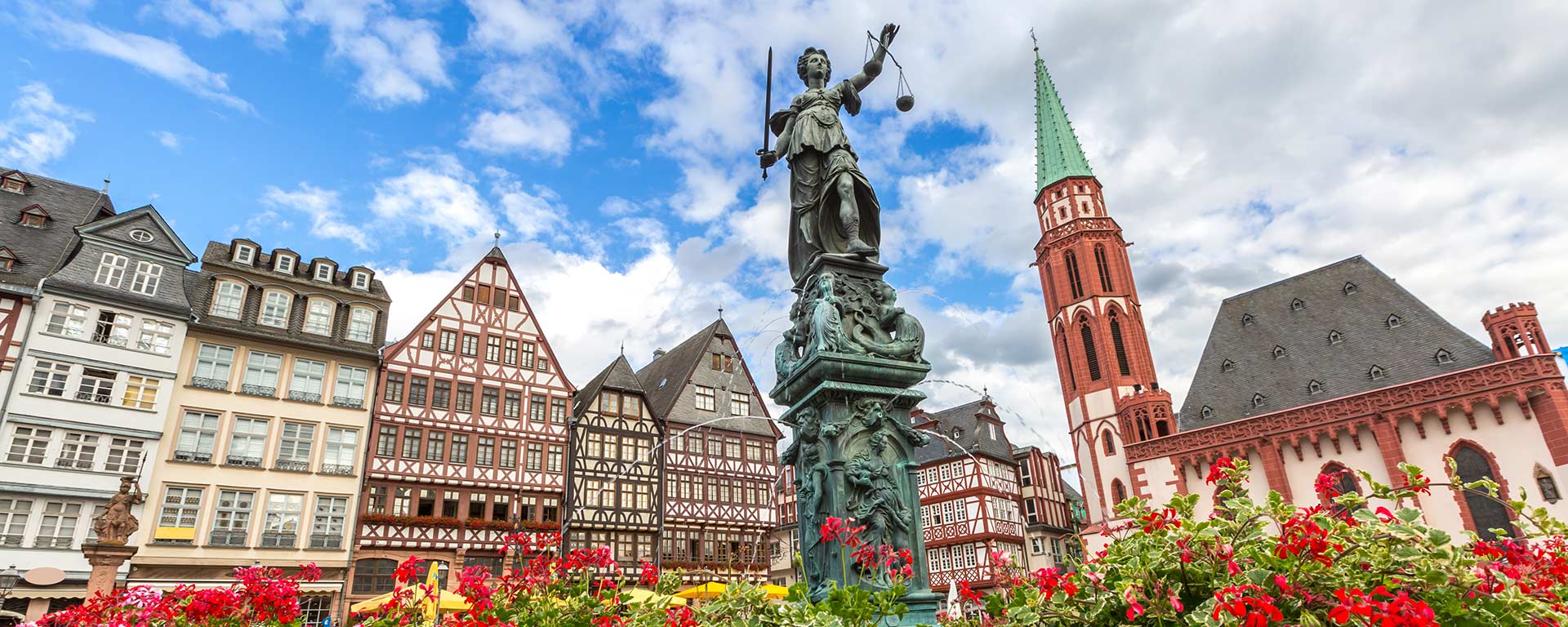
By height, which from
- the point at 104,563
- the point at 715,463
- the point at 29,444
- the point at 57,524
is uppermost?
the point at 715,463

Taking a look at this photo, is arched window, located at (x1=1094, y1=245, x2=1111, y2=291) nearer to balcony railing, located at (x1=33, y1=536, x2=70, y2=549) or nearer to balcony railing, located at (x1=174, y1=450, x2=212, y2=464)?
balcony railing, located at (x1=174, y1=450, x2=212, y2=464)

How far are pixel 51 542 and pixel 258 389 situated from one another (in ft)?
21.2

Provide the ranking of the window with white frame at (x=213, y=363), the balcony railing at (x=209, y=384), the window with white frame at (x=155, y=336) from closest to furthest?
1. the window with white frame at (x=155, y=336)
2. the balcony railing at (x=209, y=384)
3. the window with white frame at (x=213, y=363)

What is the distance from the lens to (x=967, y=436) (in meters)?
49.2

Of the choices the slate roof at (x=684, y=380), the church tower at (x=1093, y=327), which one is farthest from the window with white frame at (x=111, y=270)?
the church tower at (x=1093, y=327)

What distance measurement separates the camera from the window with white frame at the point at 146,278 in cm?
2584

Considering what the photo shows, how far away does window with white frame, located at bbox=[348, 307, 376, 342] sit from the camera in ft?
95.8

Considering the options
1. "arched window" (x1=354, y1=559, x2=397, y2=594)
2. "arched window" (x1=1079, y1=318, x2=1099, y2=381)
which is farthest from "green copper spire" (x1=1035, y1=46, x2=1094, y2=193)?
"arched window" (x1=354, y1=559, x2=397, y2=594)

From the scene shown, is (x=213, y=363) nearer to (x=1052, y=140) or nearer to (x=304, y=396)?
(x=304, y=396)

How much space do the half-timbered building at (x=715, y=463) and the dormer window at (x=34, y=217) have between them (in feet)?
72.0

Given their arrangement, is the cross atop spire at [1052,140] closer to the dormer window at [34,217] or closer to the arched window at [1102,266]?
the arched window at [1102,266]

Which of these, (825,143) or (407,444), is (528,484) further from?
(825,143)

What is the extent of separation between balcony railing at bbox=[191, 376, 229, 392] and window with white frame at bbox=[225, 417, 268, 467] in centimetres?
119

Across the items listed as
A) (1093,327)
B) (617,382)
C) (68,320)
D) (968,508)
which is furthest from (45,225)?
(1093,327)
